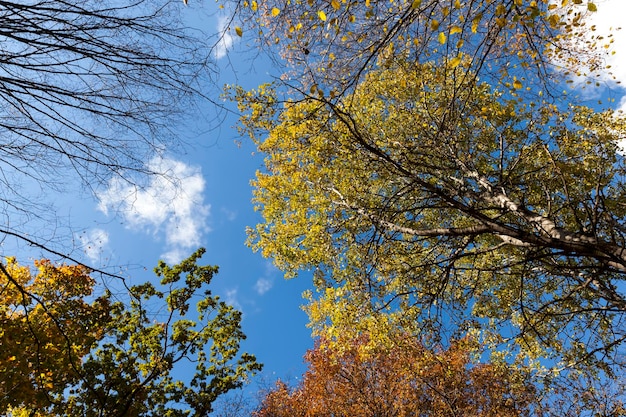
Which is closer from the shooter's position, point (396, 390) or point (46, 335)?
point (46, 335)

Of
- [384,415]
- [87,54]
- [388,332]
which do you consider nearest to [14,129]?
[87,54]

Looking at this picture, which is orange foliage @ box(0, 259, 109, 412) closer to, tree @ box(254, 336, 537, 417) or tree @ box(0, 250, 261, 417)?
tree @ box(0, 250, 261, 417)

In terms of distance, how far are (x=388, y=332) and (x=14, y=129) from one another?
6762 millimetres

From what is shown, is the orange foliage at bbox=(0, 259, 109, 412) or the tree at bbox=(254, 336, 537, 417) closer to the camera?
the orange foliage at bbox=(0, 259, 109, 412)

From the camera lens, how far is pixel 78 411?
835 cm

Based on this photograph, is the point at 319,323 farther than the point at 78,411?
Yes

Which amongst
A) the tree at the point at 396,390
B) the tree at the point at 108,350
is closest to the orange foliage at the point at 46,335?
the tree at the point at 108,350

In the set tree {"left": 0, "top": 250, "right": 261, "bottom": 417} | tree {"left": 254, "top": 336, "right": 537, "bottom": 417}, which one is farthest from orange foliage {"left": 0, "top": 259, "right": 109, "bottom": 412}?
tree {"left": 254, "top": 336, "right": 537, "bottom": 417}

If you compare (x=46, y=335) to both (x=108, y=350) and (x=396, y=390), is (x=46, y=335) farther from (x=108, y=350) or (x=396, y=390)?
(x=396, y=390)

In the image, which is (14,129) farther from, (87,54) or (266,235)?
(266,235)

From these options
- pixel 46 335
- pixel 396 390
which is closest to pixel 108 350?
pixel 46 335

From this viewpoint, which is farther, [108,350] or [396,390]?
[396,390]

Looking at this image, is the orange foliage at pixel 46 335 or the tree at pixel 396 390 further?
the tree at pixel 396 390

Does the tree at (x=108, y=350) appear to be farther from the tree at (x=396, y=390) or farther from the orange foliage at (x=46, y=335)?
the tree at (x=396, y=390)
